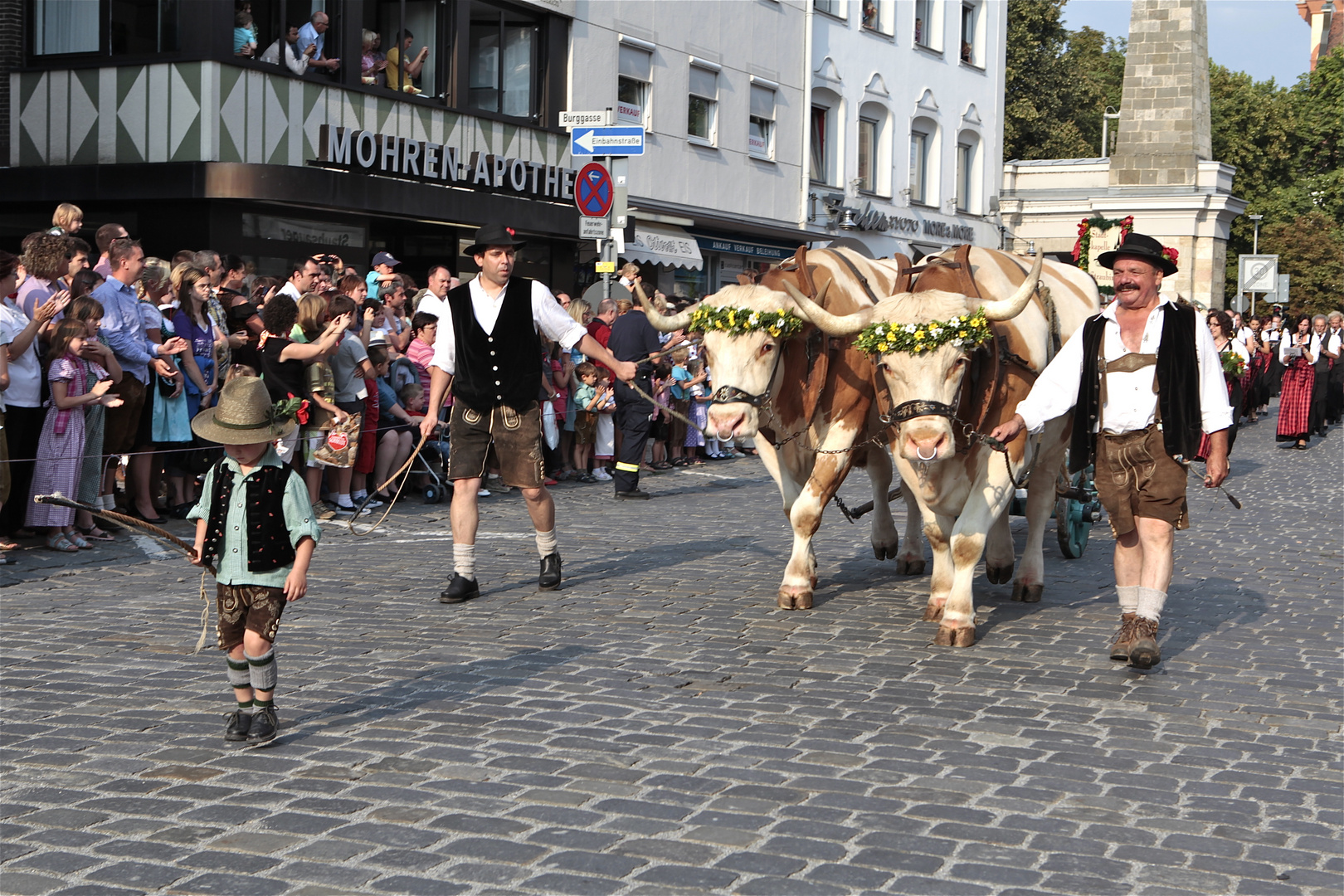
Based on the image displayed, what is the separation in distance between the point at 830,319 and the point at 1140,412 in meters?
1.79

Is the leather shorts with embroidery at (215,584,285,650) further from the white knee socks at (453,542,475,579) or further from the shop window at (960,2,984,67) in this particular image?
the shop window at (960,2,984,67)

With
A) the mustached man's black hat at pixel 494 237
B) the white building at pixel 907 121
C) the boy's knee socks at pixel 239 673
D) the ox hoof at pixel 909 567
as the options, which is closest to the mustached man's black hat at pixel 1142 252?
the ox hoof at pixel 909 567

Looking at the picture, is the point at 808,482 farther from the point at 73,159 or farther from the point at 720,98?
the point at 720,98

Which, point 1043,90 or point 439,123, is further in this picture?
point 1043,90

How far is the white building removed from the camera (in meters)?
34.7

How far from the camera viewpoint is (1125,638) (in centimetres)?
740

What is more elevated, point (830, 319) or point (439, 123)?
point (439, 123)

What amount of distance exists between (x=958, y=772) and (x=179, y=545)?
10.6ft

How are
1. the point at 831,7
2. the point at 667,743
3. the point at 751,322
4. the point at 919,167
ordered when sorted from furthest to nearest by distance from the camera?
the point at 919,167, the point at 831,7, the point at 751,322, the point at 667,743

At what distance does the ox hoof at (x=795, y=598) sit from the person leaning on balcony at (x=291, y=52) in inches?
530

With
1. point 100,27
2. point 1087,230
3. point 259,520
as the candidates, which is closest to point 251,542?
point 259,520

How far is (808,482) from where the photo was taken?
29.2 feet

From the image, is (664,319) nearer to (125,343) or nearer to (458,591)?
(458,591)

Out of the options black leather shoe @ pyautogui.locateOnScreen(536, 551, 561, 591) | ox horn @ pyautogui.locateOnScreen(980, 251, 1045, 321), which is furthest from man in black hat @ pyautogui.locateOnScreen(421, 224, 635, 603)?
ox horn @ pyautogui.locateOnScreen(980, 251, 1045, 321)
